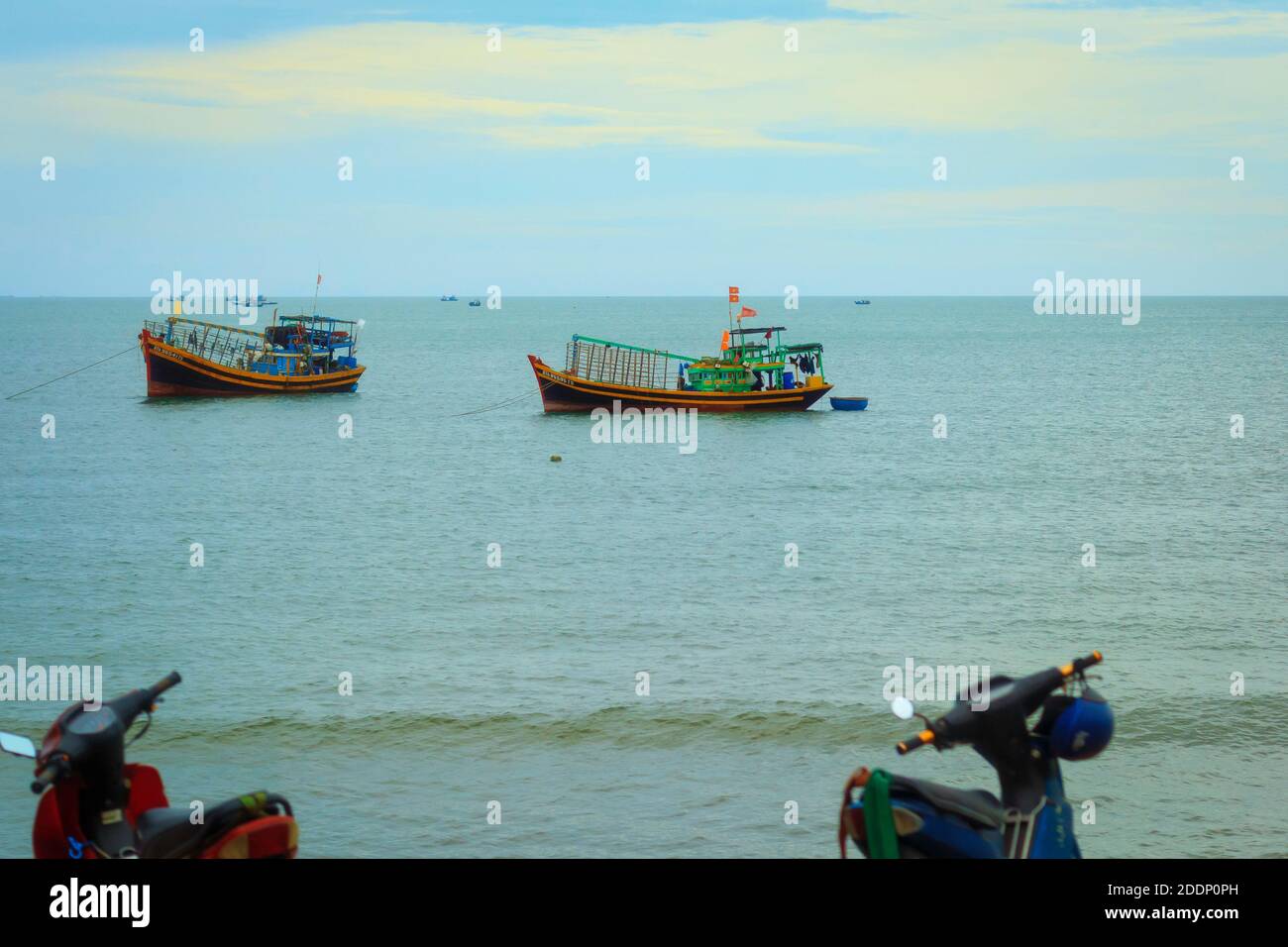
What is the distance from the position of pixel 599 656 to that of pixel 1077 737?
76.5 ft

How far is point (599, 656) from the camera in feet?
95.8

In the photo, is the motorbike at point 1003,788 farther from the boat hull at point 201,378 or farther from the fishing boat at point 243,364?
the boat hull at point 201,378

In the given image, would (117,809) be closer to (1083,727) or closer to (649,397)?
(1083,727)

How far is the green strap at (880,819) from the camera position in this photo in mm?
5863

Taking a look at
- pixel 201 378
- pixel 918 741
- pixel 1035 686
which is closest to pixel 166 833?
pixel 918 741

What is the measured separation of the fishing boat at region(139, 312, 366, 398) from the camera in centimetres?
8612

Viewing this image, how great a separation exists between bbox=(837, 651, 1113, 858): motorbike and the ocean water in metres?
11.5

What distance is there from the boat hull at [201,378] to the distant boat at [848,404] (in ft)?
105

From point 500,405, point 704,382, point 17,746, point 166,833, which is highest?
point 704,382

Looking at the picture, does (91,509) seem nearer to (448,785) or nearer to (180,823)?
(448,785)

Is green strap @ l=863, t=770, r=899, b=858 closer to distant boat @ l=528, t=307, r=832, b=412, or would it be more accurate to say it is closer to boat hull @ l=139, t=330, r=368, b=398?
distant boat @ l=528, t=307, r=832, b=412

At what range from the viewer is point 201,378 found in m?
→ 87.1

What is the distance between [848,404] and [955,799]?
260 ft
